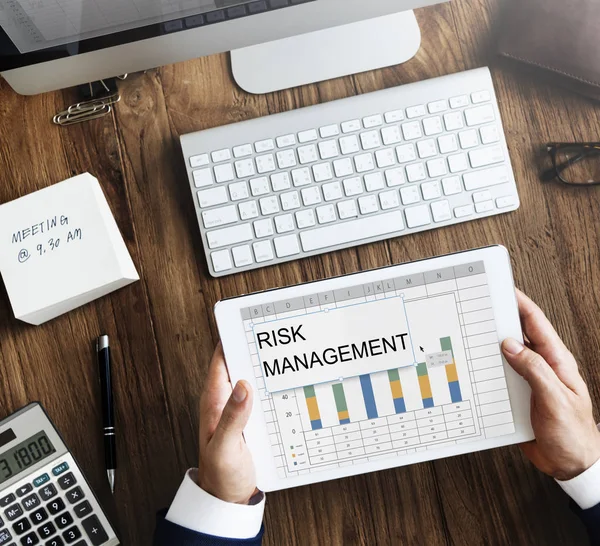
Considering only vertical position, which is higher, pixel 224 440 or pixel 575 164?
pixel 575 164

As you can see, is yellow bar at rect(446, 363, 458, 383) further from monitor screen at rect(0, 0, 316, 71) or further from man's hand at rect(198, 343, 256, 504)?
monitor screen at rect(0, 0, 316, 71)

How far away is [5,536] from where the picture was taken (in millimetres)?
649

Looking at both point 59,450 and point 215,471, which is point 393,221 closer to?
point 215,471

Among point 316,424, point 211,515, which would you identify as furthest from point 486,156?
point 211,515

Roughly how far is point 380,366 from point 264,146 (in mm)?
288

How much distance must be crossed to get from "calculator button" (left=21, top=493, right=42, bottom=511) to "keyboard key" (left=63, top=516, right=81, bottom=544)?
0.05m

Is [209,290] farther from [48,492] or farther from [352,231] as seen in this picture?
[48,492]

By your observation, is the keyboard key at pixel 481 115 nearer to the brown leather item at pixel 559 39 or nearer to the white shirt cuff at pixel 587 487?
the brown leather item at pixel 559 39

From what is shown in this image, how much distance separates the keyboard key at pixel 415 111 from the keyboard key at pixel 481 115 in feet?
0.17

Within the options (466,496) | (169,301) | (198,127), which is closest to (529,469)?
(466,496)

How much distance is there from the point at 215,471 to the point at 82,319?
0.26 meters

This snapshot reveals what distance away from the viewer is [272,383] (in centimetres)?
61

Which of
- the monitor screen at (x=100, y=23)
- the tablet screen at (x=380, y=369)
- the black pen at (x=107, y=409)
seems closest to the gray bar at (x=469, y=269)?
the tablet screen at (x=380, y=369)

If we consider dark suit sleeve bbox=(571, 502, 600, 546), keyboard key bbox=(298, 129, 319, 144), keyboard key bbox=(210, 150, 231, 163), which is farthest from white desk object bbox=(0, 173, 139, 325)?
dark suit sleeve bbox=(571, 502, 600, 546)
